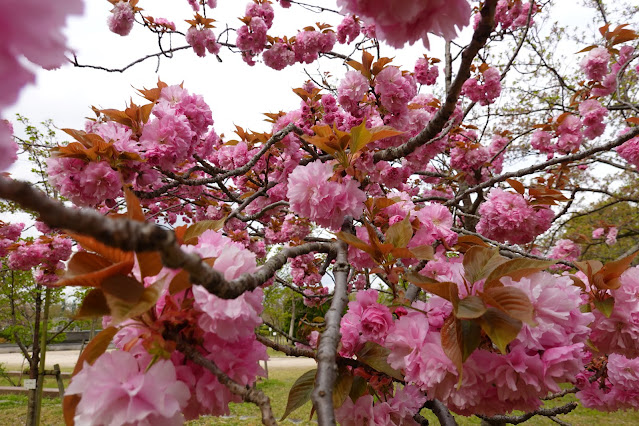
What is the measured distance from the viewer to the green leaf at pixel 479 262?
81cm

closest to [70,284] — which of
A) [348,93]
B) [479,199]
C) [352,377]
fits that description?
[352,377]

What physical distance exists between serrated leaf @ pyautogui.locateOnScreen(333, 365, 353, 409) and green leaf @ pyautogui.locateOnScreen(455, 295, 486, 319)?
1.24 ft

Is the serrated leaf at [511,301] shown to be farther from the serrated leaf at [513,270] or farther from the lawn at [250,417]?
the lawn at [250,417]

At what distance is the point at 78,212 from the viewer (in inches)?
10.7

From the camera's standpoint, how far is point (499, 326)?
694 millimetres

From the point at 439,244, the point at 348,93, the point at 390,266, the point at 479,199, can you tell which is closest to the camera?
the point at 390,266

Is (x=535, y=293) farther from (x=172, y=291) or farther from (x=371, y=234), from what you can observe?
(x=172, y=291)

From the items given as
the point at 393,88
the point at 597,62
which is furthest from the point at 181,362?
the point at 597,62

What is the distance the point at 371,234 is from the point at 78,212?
2.59 ft

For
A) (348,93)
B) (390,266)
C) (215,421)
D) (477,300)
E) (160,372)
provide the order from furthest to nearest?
(215,421), (348,93), (390,266), (477,300), (160,372)

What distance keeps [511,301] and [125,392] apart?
0.72 meters

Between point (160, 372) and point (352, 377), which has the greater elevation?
point (160, 372)

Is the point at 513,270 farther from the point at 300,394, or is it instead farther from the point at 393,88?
the point at 393,88

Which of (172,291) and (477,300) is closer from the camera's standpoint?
(172,291)
